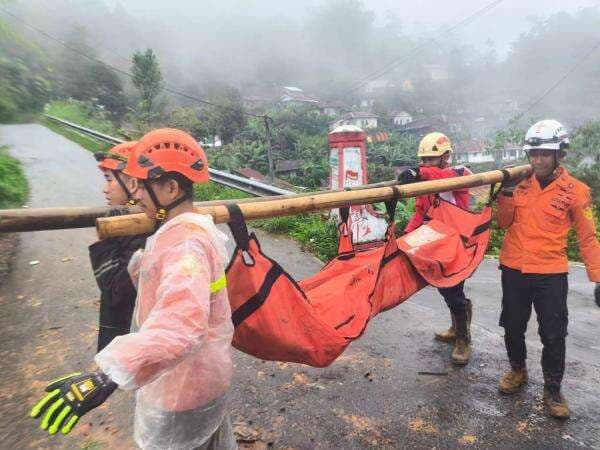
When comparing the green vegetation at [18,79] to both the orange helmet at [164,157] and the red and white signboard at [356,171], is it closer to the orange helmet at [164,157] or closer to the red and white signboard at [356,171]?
the orange helmet at [164,157]

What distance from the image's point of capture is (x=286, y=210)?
2.35 metres

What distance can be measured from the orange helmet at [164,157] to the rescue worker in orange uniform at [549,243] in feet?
8.02

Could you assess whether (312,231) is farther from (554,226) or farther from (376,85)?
(376,85)

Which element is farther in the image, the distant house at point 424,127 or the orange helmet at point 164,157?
the distant house at point 424,127

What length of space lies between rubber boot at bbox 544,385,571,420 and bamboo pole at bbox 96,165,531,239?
4.97ft

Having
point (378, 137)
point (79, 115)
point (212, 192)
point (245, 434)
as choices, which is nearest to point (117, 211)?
point (245, 434)

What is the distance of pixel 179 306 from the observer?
1.42 metres

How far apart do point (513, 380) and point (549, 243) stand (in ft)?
3.52

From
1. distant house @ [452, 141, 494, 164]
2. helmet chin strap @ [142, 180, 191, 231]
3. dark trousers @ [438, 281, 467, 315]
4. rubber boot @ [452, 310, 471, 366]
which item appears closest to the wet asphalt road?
rubber boot @ [452, 310, 471, 366]

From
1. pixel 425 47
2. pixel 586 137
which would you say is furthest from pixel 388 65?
pixel 586 137

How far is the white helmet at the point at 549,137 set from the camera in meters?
3.00

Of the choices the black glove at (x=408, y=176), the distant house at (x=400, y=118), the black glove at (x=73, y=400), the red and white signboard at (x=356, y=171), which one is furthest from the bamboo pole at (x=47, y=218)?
the distant house at (x=400, y=118)

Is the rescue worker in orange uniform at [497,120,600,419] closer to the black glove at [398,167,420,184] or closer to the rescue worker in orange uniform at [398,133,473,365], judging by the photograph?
the rescue worker in orange uniform at [398,133,473,365]

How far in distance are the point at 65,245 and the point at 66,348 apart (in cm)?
304
